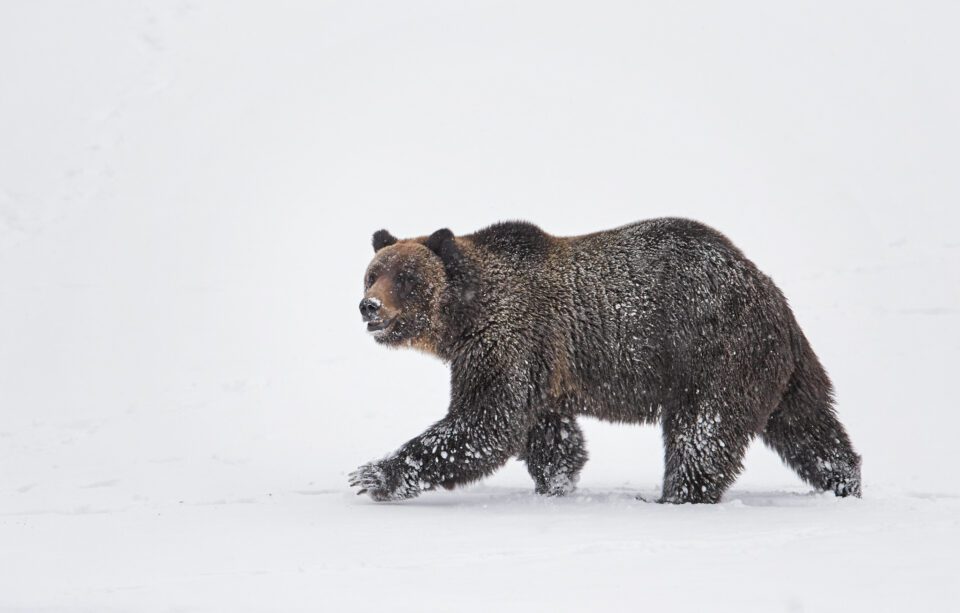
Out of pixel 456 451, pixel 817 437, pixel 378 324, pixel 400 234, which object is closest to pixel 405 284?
pixel 378 324

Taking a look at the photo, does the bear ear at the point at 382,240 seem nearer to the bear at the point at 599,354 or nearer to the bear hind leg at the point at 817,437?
the bear at the point at 599,354

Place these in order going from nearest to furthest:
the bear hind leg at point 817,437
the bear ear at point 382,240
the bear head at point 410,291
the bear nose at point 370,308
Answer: the bear nose at point 370,308, the bear hind leg at point 817,437, the bear head at point 410,291, the bear ear at point 382,240

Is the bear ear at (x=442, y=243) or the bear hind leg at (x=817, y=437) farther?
the bear ear at (x=442, y=243)

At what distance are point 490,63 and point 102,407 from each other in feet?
58.0

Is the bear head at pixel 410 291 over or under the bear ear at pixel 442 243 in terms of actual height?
under

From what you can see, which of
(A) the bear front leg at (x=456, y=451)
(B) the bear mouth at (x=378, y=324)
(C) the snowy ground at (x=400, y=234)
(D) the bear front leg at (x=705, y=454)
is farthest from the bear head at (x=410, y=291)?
(D) the bear front leg at (x=705, y=454)

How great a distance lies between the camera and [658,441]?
1402 centimetres

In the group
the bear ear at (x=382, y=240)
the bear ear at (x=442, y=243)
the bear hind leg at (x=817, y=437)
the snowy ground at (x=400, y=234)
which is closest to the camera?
the snowy ground at (x=400, y=234)

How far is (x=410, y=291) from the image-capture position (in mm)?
9297

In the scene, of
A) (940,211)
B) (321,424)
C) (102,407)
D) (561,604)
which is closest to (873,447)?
(321,424)

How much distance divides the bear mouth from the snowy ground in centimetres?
141

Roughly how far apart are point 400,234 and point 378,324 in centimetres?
1320

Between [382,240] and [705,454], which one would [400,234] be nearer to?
[382,240]

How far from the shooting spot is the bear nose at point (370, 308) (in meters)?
8.90
